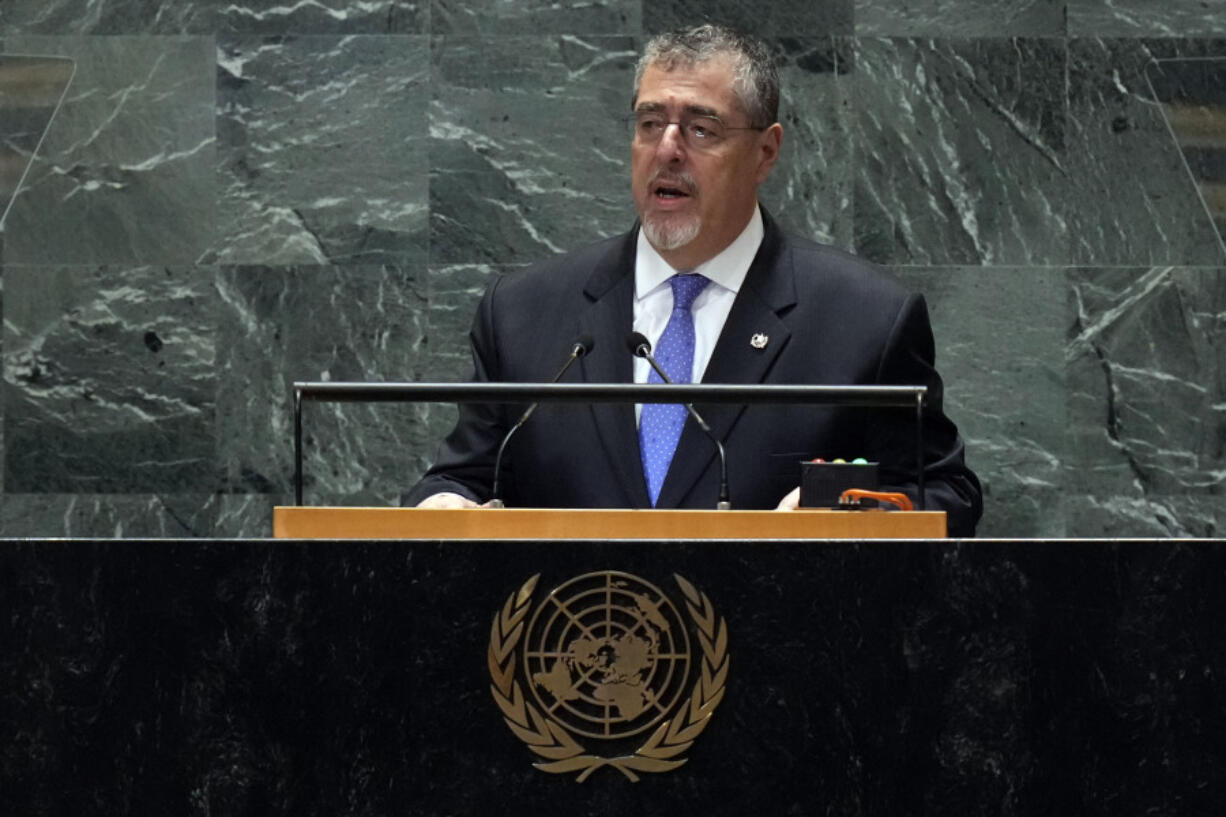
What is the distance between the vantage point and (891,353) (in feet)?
13.4

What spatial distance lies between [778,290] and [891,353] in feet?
0.94

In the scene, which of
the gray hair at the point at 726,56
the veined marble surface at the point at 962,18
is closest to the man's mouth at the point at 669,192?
the gray hair at the point at 726,56

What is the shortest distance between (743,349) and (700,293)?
19 cm

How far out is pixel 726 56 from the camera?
4.21 meters

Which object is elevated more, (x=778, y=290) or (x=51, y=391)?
(x=778, y=290)

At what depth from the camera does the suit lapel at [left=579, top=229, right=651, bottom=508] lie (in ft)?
12.7
